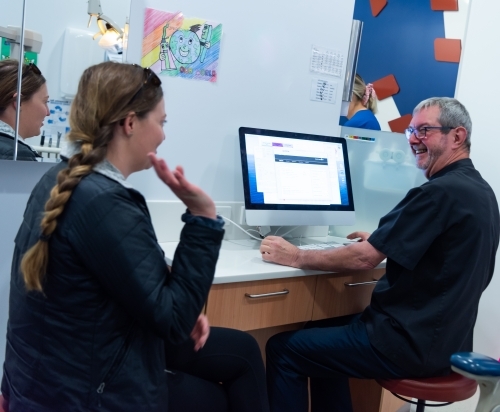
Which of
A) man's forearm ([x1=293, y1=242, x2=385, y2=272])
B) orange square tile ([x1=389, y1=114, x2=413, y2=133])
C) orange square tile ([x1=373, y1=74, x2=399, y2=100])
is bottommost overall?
man's forearm ([x1=293, y1=242, x2=385, y2=272])

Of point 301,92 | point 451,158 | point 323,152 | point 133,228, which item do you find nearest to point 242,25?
point 301,92

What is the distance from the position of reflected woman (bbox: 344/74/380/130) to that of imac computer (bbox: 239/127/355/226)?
0.75 metres

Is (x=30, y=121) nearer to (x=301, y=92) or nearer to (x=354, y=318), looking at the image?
(x=301, y=92)

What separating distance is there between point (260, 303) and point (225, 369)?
31 cm

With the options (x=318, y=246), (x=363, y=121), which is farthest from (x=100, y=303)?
(x=363, y=121)

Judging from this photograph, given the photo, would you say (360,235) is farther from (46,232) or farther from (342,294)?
(46,232)

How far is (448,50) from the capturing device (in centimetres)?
344

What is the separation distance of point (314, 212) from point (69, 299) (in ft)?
4.35

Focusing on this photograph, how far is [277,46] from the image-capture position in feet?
7.76

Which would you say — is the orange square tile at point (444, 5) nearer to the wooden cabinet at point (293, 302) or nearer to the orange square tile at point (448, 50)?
the orange square tile at point (448, 50)

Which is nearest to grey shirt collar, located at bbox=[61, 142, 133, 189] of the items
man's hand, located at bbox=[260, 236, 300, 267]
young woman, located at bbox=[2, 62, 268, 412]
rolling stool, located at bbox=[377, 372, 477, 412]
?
young woman, located at bbox=[2, 62, 268, 412]

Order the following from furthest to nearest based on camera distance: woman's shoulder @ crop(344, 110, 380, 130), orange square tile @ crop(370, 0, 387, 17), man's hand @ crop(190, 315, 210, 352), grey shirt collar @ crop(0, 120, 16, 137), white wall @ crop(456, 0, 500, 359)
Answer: orange square tile @ crop(370, 0, 387, 17) → woman's shoulder @ crop(344, 110, 380, 130) → white wall @ crop(456, 0, 500, 359) → grey shirt collar @ crop(0, 120, 16, 137) → man's hand @ crop(190, 315, 210, 352)

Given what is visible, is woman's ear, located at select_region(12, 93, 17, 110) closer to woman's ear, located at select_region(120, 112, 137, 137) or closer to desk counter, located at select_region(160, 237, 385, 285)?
desk counter, located at select_region(160, 237, 385, 285)

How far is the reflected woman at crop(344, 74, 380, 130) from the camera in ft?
10.1
